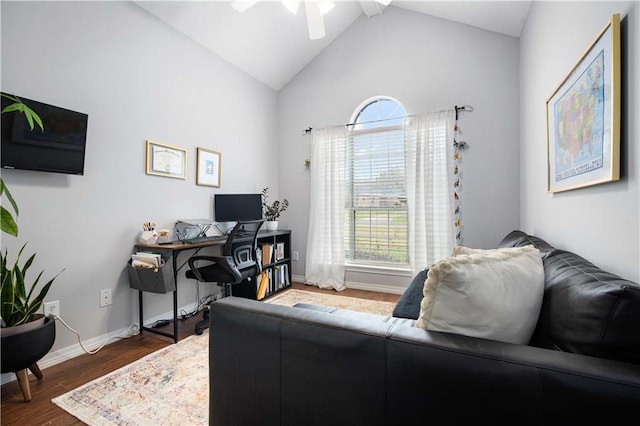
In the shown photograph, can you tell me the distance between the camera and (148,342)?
2326mm

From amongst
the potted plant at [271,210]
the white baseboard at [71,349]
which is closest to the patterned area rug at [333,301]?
the potted plant at [271,210]

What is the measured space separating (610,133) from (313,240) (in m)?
3.12

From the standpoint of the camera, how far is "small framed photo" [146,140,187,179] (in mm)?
2591

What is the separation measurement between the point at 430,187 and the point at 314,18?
204cm

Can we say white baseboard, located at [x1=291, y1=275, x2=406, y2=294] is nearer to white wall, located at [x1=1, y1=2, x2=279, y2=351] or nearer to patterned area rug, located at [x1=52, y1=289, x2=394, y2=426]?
white wall, located at [x1=1, y1=2, x2=279, y2=351]

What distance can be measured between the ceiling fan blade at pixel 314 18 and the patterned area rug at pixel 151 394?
8.75 feet

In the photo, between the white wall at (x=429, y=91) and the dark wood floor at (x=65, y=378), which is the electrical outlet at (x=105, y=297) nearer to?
the dark wood floor at (x=65, y=378)

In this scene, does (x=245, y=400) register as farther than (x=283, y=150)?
No

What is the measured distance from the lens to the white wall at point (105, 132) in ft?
6.22

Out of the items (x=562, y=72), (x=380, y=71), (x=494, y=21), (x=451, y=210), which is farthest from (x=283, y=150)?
(x=562, y=72)

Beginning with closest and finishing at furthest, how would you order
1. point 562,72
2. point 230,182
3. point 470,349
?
point 470,349
point 562,72
point 230,182

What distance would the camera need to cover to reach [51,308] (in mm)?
1970

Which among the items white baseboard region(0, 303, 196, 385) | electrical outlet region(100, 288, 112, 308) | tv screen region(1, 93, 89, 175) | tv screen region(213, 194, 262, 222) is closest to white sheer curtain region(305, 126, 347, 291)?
tv screen region(213, 194, 262, 222)

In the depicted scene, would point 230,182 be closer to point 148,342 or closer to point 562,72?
point 148,342
